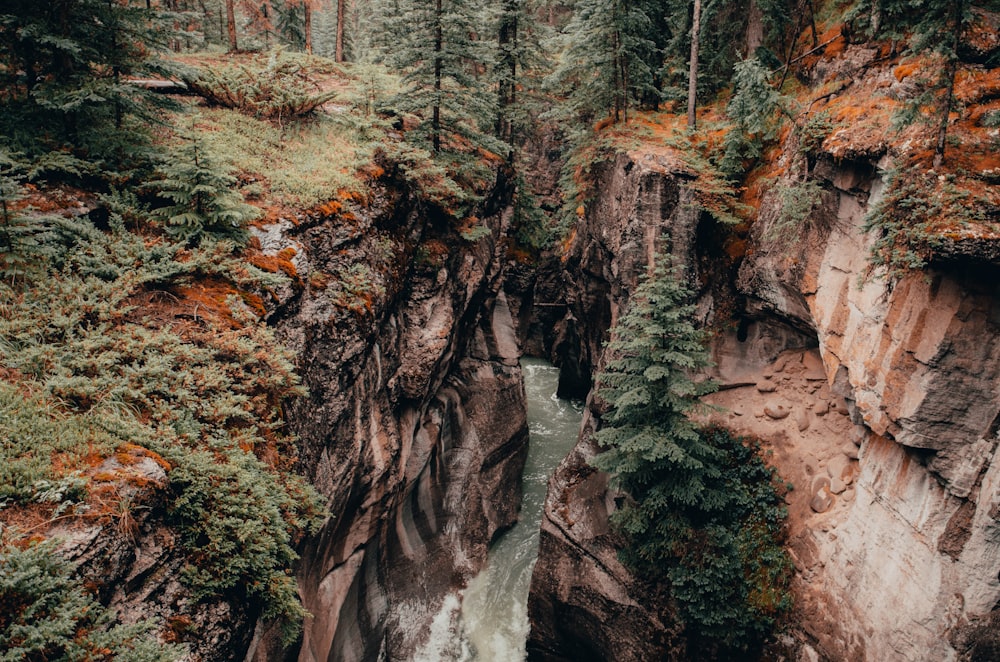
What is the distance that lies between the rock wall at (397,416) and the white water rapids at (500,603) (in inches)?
22.4

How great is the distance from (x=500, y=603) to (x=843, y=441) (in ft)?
38.2

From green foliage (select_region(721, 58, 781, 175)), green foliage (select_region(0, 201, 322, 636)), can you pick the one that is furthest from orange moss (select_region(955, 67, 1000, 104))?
green foliage (select_region(0, 201, 322, 636))

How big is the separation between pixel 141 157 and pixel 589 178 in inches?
614

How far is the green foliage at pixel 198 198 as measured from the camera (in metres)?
9.34

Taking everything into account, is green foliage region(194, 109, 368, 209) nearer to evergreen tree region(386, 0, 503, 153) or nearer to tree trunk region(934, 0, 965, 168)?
evergreen tree region(386, 0, 503, 153)

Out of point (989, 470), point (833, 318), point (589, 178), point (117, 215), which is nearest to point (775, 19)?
point (589, 178)

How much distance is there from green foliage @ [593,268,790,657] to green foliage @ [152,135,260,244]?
935 cm

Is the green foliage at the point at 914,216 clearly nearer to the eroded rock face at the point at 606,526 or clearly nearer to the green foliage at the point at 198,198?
the eroded rock face at the point at 606,526

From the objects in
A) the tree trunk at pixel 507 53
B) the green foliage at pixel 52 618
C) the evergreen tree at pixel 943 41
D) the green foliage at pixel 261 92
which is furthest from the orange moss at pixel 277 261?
the tree trunk at pixel 507 53

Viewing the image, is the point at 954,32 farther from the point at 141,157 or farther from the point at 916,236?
the point at 141,157

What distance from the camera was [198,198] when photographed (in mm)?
9688

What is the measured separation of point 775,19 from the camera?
1875 centimetres

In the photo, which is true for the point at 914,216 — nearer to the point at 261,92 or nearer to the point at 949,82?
the point at 949,82

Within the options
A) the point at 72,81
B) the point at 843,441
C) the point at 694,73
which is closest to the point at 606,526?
the point at 843,441
